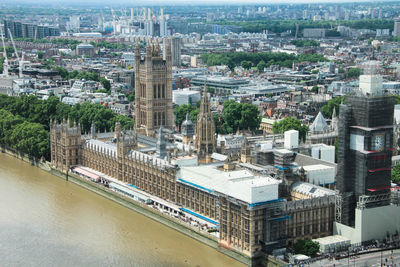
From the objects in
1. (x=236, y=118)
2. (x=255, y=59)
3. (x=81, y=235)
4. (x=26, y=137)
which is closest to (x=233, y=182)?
(x=81, y=235)

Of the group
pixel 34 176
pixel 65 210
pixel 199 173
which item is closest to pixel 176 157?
pixel 199 173

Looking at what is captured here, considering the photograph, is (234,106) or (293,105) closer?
(234,106)

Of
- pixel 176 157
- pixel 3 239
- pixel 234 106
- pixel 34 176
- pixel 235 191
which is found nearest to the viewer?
pixel 235 191

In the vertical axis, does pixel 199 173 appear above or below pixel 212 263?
above

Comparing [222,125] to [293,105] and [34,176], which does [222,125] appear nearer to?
[293,105]

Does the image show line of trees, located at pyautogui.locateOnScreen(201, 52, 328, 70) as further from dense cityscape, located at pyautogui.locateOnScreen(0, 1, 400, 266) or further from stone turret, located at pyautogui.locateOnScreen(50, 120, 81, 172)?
stone turret, located at pyautogui.locateOnScreen(50, 120, 81, 172)

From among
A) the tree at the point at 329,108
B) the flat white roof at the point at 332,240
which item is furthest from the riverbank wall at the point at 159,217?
the tree at the point at 329,108
